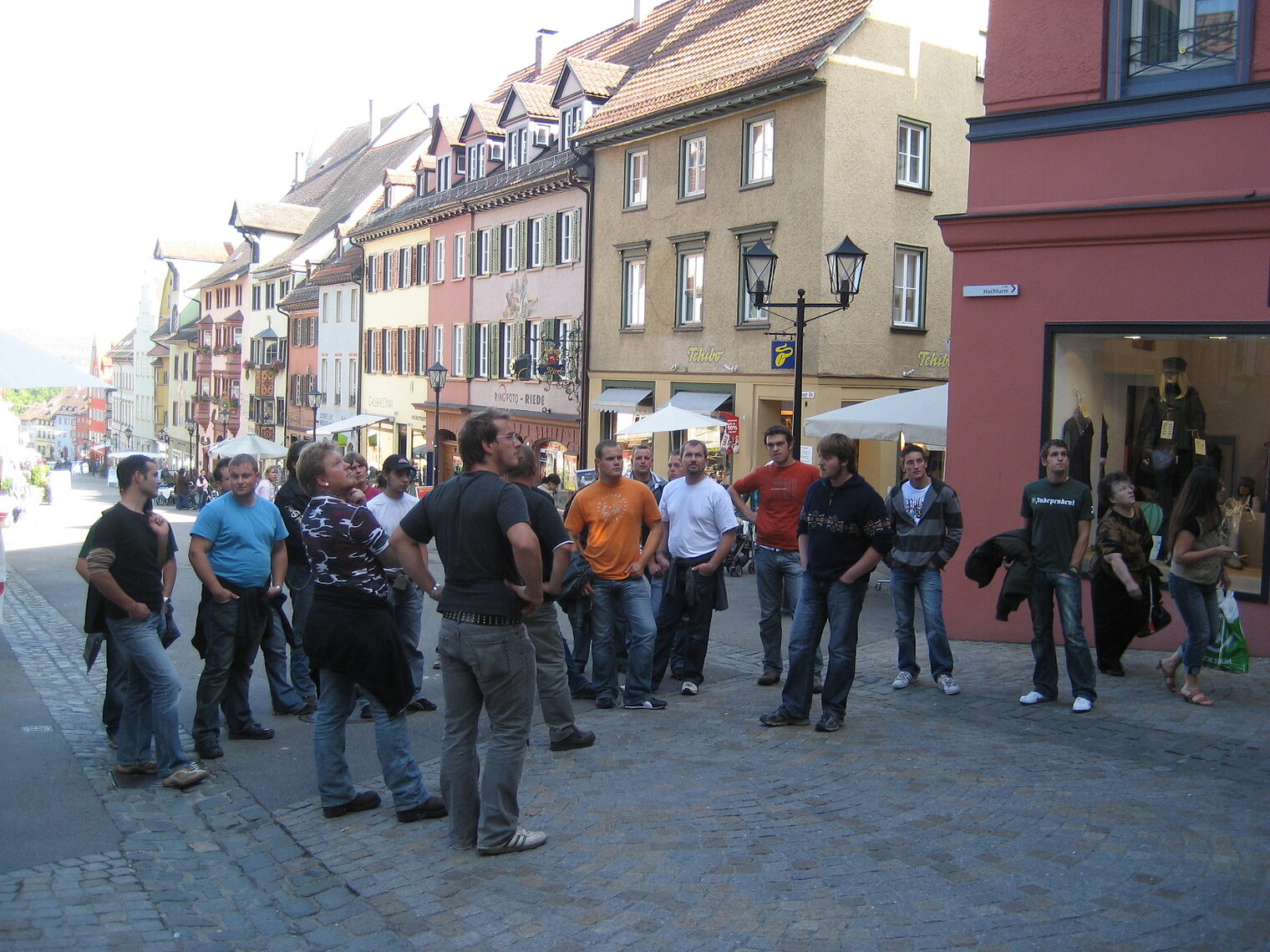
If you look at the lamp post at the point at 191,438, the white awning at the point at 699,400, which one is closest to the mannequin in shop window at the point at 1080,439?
the white awning at the point at 699,400

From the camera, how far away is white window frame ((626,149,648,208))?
27922 mm

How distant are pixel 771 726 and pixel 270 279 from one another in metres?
57.5

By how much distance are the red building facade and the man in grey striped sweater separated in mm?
2164

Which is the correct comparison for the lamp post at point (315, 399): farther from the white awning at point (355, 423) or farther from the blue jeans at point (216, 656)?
the blue jeans at point (216, 656)

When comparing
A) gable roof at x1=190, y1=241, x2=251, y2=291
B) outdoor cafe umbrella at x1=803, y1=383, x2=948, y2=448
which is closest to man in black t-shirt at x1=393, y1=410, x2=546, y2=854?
outdoor cafe umbrella at x1=803, y1=383, x2=948, y2=448

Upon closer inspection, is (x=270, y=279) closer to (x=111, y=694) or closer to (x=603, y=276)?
(x=603, y=276)

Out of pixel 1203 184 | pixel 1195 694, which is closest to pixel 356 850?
pixel 1195 694

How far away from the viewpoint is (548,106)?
113ft

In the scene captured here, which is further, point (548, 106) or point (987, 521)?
point (548, 106)

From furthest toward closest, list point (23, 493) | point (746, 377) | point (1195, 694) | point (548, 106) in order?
point (23, 493)
point (548, 106)
point (746, 377)
point (1195, 694)

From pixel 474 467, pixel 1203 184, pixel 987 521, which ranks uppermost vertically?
pixel 1203 184

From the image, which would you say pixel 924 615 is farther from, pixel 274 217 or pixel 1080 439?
pixel 274 217

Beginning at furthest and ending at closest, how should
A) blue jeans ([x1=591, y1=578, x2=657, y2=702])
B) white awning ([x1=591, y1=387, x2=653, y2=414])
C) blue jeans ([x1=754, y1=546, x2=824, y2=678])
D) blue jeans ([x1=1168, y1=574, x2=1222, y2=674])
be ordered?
1. white awning ([x1=591, y1=387, x2=653, y2=414])
2. blue jeans ([x1=754, y1=546, x2=824, y2=678])
3. blue jeans ([x1=591, y1=578, x2=657, y2=702])
4. blue jeans ([x1=1168, y1=574, x2=1222, y2=674])

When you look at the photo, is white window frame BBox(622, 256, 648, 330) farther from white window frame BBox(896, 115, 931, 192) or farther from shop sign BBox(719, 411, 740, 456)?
white window frame BBox(896, 115, 931, 192)
